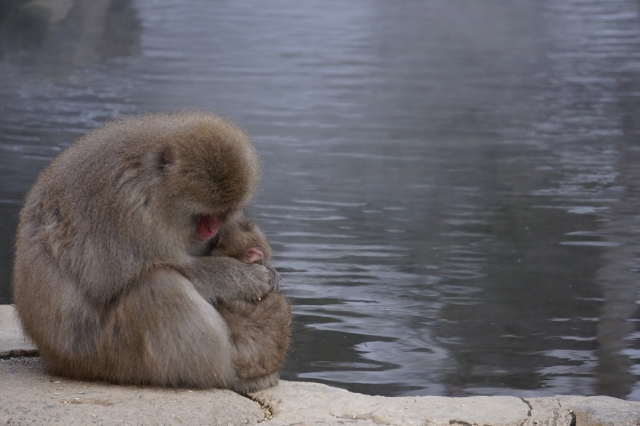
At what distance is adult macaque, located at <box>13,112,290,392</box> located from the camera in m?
3.72

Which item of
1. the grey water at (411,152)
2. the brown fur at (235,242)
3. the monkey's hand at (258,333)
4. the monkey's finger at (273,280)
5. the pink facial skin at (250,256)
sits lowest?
the grey water at (411,152)

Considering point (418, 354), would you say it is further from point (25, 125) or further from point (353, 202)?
point (25, 125)

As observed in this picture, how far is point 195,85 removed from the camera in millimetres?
16438

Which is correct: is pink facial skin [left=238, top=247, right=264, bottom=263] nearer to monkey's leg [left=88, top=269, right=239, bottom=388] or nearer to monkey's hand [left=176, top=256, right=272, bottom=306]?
monkey's hand [left=176, top=256, right=272, bottom=306]

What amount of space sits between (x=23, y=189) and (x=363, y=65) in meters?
11.0

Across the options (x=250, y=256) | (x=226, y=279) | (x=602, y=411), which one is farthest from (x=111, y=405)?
(x=602, y=411)

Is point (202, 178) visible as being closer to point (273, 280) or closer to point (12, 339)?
point (273, 280)

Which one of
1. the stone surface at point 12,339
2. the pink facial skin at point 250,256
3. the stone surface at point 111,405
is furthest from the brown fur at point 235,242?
the stone surface at point 12,339

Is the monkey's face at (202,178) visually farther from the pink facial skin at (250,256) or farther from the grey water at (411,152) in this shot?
the grey water at (411,152)

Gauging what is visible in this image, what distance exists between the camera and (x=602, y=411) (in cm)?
407

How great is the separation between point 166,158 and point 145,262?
42 centimetres

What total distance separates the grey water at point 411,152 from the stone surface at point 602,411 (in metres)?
0.69

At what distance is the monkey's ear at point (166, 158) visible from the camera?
3758 millimetres

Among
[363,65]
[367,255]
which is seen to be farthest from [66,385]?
[363,65]
